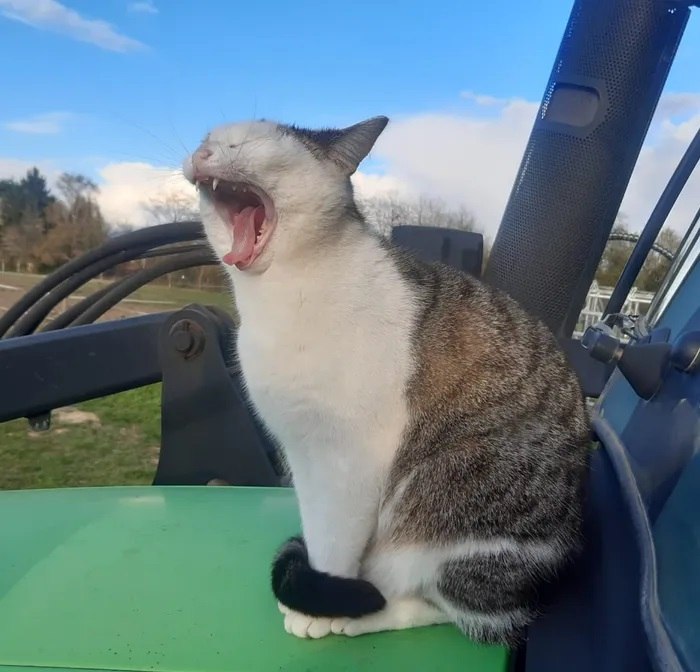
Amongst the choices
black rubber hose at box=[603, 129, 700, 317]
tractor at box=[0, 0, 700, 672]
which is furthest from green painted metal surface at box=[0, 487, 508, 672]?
black rubber hose at box=[603, 129, 700, 317]

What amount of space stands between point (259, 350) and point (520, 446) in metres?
0.40

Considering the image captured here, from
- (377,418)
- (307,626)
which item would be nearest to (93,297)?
(377,418)

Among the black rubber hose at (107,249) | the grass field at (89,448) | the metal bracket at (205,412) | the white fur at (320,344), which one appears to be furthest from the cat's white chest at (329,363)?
the grass field at (89,448)

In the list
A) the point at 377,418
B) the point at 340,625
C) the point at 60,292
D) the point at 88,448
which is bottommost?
the point at 88,448

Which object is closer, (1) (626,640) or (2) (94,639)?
(1) (626,640)

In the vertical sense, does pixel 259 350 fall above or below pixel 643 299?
below

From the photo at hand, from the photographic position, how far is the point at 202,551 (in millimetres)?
994

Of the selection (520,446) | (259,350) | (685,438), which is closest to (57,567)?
(259,350)

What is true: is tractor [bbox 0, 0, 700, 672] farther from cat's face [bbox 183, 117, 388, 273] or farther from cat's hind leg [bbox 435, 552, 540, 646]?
cat's face [bbox 183, 117, 388, 273]

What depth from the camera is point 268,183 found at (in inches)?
39.0

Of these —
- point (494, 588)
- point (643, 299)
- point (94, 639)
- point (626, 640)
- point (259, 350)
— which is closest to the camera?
point (626, 640)

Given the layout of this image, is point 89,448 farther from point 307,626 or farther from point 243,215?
point 307,626

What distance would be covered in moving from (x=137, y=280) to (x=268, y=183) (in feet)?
1.99

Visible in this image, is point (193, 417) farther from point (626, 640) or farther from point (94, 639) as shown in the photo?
point (626, 640)
